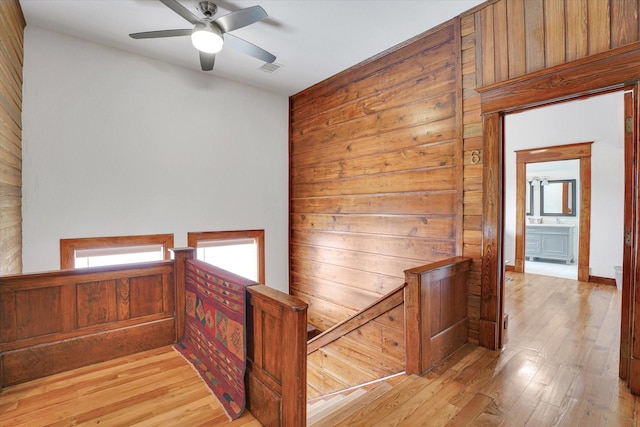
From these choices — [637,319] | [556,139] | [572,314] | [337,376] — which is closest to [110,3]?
[337,376]

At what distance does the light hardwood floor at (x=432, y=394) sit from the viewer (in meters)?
1.73

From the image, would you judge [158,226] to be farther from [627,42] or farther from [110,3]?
[627,42]

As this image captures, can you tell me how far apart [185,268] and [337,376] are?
2.06m

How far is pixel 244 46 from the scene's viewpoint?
2.80 m

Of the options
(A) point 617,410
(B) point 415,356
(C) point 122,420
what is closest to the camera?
(C) point 122,420

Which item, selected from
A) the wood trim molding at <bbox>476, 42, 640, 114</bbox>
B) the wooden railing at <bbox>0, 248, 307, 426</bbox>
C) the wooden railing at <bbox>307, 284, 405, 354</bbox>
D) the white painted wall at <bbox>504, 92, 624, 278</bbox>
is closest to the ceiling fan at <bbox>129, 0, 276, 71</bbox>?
the wooden railing at <bbox>0, 248, 307, 426</bbox>

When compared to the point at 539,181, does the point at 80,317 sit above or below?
below

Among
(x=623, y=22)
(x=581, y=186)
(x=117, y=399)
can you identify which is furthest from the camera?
(x=581, y=186)

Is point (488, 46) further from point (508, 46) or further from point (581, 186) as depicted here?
point (581, 186)

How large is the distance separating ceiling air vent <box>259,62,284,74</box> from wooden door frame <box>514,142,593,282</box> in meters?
4.83

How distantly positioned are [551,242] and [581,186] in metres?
2.49

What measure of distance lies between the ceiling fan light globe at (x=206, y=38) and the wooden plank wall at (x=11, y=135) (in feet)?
4.44

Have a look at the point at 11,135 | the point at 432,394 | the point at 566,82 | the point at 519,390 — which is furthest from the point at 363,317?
the point at 11,135

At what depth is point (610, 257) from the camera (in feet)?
15.8
